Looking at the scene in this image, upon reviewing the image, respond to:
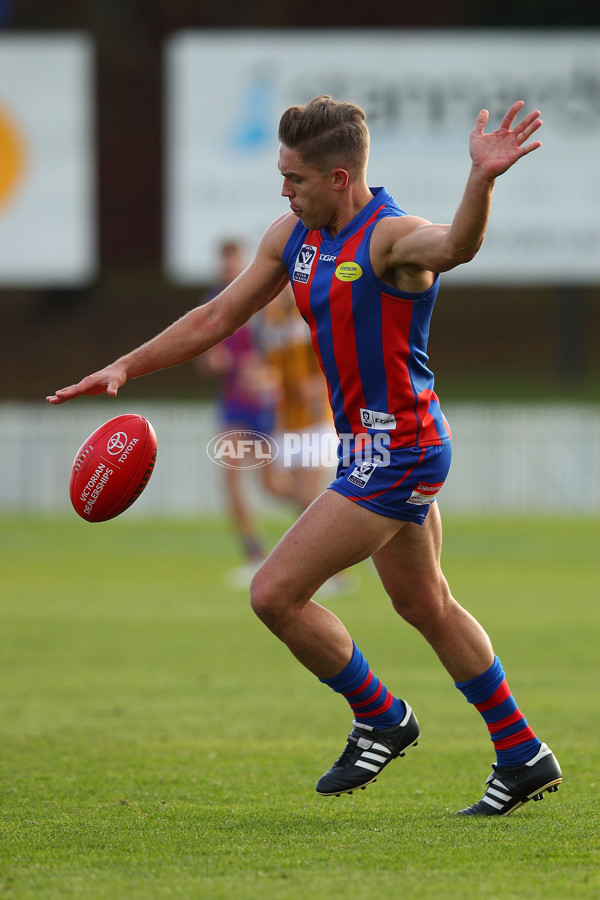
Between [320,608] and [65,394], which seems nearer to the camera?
[320,608]

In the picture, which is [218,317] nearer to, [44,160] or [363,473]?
[363,473]

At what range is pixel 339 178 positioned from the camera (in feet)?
13.5

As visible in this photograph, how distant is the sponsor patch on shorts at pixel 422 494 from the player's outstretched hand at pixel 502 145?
100 centimetres

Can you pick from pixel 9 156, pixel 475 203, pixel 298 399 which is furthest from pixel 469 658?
pixel 9 156

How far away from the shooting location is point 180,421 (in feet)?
56.1

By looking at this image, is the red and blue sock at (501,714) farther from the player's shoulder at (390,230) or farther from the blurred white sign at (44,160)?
the blurred white sign at (44,160)

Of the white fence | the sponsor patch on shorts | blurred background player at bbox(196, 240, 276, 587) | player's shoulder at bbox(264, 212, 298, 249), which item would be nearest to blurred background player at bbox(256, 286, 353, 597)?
blurred background player at bbox(196, 240, 276, 587)

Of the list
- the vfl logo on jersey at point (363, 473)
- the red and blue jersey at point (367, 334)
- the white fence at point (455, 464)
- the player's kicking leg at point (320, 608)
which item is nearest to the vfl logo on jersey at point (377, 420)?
the red and blue jersey at point (367, 334)

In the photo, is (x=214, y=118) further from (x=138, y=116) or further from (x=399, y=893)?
(x=399, y=893)

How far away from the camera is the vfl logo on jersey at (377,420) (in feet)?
13.6

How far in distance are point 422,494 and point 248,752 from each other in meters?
1.64

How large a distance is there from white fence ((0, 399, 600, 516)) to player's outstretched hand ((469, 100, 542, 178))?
1335cm

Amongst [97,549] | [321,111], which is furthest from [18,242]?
[321,111]

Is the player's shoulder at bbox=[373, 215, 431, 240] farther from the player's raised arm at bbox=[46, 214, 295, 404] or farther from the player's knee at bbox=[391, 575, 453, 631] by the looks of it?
the player's knee at bbox=[391, 575, 453, 631]
